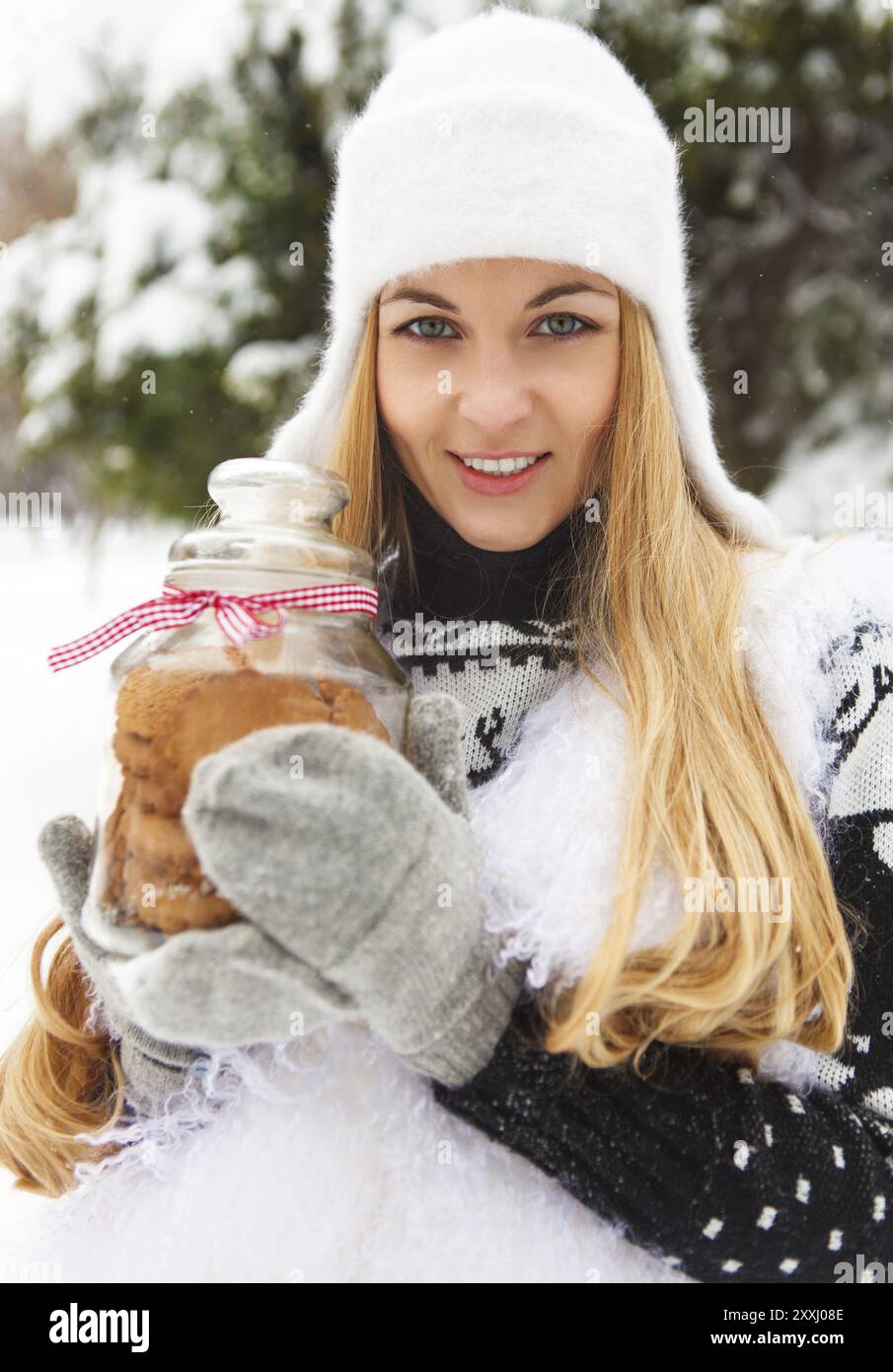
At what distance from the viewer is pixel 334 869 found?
0.76 meters

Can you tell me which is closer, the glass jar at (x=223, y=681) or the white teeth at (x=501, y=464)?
the glass jar at (x=223, y=681)

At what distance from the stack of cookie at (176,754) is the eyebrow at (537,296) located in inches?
19.1

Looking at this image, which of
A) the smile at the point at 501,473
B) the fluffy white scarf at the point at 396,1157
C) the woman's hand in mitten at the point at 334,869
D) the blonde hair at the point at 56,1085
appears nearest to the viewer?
the woman's hand in mitten at the point at 334,869

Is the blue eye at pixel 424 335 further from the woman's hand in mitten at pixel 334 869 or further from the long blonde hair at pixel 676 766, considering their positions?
the woman's hand in mitten at pixel 334 869

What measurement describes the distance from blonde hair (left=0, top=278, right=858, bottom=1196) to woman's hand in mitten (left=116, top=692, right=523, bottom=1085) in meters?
0.16

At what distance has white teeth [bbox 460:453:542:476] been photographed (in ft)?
3.94

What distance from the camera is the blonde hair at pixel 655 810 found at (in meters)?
0.93

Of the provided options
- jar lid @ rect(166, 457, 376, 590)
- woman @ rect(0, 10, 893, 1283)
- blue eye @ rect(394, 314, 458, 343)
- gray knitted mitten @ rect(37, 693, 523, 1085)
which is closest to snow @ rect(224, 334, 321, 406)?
woman @ rect(0, 10, 893, 1283)

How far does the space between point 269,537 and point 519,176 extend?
1.56 ft

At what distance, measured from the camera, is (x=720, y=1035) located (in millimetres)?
983

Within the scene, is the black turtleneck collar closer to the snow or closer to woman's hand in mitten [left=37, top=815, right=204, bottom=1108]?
woman's hand in mitten [left=37, top=815, right=204, bottom=1108]

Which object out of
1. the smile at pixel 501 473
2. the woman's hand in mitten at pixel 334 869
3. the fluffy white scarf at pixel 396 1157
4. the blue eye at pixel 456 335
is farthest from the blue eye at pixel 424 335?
the woman's hand in mitten at pixel 334 869
